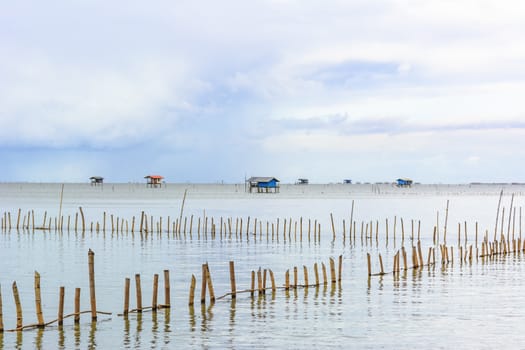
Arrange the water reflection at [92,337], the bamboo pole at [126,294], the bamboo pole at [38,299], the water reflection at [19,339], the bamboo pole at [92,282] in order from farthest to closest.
Result: the bamboo pole at [126,294], the bamboo pole at [92,282], the bamboo pole at [38,299], the water reflection at [92,337], the water reflection at [19,339]

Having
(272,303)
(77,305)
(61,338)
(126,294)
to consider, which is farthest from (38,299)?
(272,303)

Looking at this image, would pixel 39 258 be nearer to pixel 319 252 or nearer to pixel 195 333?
pixel 319 252

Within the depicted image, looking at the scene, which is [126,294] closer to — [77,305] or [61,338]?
[77,305]

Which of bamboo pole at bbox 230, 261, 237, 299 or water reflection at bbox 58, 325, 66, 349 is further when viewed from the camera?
bamboo pole at bbox 230, 261, 237, 299

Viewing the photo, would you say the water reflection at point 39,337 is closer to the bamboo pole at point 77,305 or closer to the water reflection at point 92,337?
the bamboo pole at point 77,305

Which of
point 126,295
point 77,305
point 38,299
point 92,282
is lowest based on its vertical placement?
point 77,305

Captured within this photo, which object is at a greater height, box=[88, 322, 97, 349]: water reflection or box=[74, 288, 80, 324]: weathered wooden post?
box=[74, 288, 80, 324]: weathered wooden post

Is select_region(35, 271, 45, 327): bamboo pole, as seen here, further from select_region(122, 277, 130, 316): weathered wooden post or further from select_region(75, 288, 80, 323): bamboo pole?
select_region(122, 277, 130, 316): weathered wooden post

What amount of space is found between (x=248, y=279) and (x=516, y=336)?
1033 cm

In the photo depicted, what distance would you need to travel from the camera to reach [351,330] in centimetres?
1616

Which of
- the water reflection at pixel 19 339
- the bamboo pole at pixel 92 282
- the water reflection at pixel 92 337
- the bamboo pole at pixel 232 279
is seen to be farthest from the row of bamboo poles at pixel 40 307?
the bamboo pole at pixel 232 279

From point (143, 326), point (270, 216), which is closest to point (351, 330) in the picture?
point (143, 326)

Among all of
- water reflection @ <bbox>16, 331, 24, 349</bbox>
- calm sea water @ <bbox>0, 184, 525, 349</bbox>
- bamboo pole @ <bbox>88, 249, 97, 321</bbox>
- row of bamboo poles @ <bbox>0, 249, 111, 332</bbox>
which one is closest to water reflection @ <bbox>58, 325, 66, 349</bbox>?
calm sea water @ <bbox>0, 184, 525, 349</bbox>

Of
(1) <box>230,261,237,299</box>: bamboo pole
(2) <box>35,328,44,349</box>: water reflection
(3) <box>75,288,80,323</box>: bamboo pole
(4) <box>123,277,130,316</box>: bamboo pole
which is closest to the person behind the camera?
(2) <box>35,328,44,349</box>: water reflection
